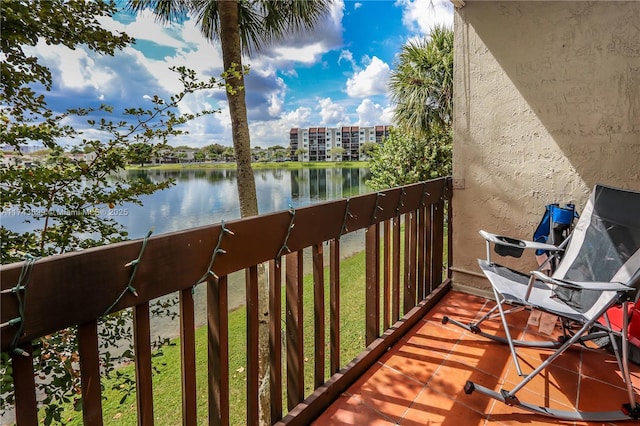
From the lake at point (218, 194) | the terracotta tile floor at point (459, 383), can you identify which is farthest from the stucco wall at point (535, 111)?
the lake at point (218, 194)

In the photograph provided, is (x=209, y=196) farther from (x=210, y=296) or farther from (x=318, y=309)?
(x=210, y=296)

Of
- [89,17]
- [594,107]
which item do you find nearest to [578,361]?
[594,107]

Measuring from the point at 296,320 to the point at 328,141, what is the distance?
37.1m

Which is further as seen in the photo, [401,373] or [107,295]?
[401,373]

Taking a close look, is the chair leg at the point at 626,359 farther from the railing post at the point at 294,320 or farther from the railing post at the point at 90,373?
the railing post at the point at 90,373

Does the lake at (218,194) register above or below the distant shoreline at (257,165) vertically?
below

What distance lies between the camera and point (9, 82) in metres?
1.93

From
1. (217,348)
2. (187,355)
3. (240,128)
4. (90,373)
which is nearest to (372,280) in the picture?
(217,348)

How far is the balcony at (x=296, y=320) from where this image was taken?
917 millimetres

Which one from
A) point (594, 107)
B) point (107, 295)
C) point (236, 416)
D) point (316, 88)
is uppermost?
point (316, 88)

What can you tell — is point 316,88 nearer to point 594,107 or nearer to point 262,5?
point 262,5

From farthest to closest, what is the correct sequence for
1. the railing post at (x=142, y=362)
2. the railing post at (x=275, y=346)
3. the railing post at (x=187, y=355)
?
the railing post at (x=275, y=346)
the railing post at (x=187, y=355)
the railing post at (x=142, y=362)

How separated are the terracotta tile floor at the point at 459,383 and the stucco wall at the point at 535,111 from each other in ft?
3.36

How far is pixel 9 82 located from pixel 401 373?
2750 mm
